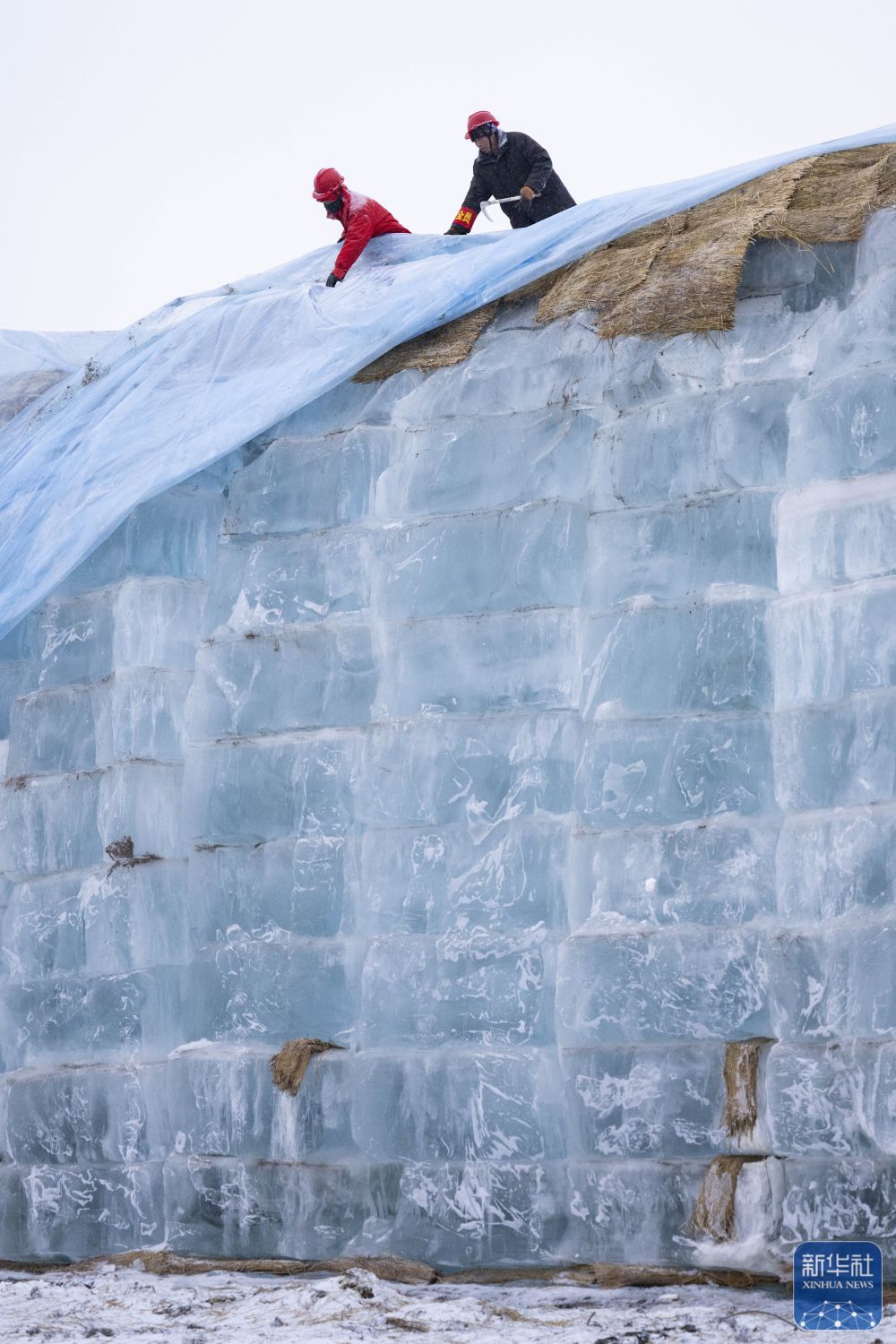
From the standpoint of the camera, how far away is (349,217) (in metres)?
6.91

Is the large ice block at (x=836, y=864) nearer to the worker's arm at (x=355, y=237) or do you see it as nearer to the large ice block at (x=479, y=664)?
the large ice block at (x=479, y=664)

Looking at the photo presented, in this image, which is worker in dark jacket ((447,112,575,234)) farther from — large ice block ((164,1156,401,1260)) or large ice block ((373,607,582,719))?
large ice block ((164,1156,401,1260))

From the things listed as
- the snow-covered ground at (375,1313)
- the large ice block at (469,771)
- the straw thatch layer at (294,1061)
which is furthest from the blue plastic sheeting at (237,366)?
the snow-covered ground at (375,1313)

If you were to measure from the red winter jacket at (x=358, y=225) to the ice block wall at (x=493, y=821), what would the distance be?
86cm

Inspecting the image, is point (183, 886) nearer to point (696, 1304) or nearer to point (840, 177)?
point (696, 1304)

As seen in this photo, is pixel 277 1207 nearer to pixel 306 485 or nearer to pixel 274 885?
pixel 274 885

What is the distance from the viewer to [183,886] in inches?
235

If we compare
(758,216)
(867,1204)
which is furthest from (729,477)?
(867,1204)

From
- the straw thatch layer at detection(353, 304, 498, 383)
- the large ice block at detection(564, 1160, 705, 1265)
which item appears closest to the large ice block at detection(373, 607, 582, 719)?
the straw thatch layer at detection(353, 304, 498, 383)

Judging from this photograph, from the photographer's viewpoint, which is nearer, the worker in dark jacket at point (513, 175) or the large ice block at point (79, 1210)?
the large ice block at point (79, 1210)

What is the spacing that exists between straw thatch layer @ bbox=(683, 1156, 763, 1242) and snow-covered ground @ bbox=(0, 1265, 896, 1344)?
A: 16 centimetres

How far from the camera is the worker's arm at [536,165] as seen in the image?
757cm

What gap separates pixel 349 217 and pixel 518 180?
44.8 inches

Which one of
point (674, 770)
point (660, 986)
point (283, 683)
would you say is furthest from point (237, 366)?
point (660, 986)
